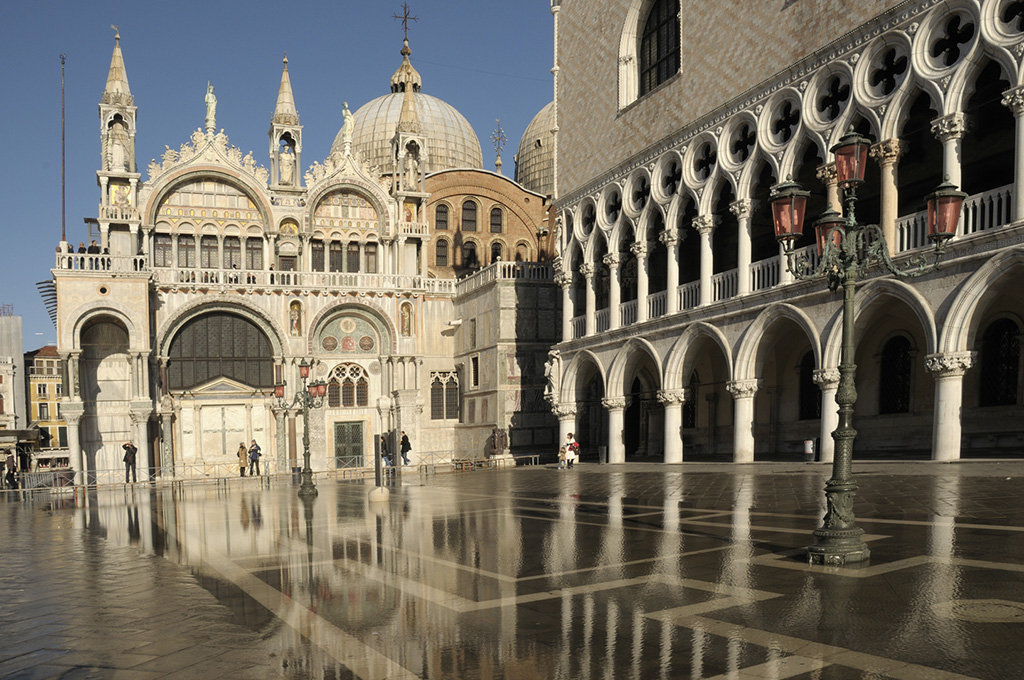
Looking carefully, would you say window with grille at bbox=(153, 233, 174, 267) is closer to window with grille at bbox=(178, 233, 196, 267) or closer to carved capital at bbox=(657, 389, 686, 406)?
window with grille at bbox=(178, 233, 196, 267)

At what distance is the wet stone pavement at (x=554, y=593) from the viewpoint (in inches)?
222

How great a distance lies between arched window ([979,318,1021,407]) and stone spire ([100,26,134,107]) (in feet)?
108

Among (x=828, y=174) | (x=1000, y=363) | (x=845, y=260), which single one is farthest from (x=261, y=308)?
(x=845, y=260)

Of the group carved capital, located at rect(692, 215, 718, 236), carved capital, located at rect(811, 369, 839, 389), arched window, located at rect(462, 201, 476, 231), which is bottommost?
carved capital, located at rect(811, 369, 839, 389)

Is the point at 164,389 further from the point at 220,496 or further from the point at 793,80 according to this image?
the point at 793,80

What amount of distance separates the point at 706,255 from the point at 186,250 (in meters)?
23.2

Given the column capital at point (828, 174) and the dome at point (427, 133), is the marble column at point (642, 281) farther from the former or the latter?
the dome at point (427, 133)

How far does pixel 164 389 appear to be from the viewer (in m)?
35.2

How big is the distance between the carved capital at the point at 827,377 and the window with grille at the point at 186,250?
2712cm

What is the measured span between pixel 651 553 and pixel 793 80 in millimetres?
14644

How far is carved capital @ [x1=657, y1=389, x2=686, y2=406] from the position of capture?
2519 cm

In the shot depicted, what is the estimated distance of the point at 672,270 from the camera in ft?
83.5

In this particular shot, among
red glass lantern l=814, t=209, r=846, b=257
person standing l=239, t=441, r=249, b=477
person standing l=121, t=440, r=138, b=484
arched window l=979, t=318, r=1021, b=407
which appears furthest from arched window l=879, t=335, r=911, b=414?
person standing l=121, t=440, r=138, b=484

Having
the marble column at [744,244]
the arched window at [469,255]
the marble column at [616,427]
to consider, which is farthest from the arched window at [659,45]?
the arched window at [469,255]
